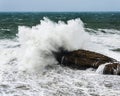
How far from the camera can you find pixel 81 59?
603 inches

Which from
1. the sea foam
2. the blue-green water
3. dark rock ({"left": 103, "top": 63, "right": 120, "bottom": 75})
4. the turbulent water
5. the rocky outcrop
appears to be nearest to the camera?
the turbulent water

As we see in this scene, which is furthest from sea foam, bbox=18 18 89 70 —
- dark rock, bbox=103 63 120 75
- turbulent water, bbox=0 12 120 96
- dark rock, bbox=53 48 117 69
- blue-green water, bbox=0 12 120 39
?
blue-green water, bbox=0 12 120 39

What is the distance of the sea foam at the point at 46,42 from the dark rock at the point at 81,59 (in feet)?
1.32

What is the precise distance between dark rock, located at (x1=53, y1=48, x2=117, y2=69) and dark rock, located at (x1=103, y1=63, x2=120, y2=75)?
77 centimetres

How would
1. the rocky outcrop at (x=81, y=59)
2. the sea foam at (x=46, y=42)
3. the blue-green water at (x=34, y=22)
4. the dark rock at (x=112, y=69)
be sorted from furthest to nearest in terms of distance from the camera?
the blue-green water at (x=34, y=22) → the sea foam at (x=46, y=42) → the rocky outcrop at (x=81, y=59) → the dark rock at (x=112, y=69)

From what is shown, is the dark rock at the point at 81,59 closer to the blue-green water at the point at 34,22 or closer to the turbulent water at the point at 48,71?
the turbulent water at the point at 48,71

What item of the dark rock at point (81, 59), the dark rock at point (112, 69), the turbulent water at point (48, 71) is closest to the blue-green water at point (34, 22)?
the turbulent water at point (48, 71)

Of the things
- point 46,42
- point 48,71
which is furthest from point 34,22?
point 48,71

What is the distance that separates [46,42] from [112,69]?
14.3 ft

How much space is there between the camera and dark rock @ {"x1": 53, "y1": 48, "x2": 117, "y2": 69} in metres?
15.0

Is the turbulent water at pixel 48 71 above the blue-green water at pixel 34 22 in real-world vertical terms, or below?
above

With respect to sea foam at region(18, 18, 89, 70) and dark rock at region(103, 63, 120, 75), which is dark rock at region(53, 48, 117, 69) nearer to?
sea foam at region(18, 18, 89, 70)

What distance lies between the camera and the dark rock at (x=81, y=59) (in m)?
15.0

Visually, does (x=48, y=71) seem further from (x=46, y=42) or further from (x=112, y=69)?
(x=112, y=69)
